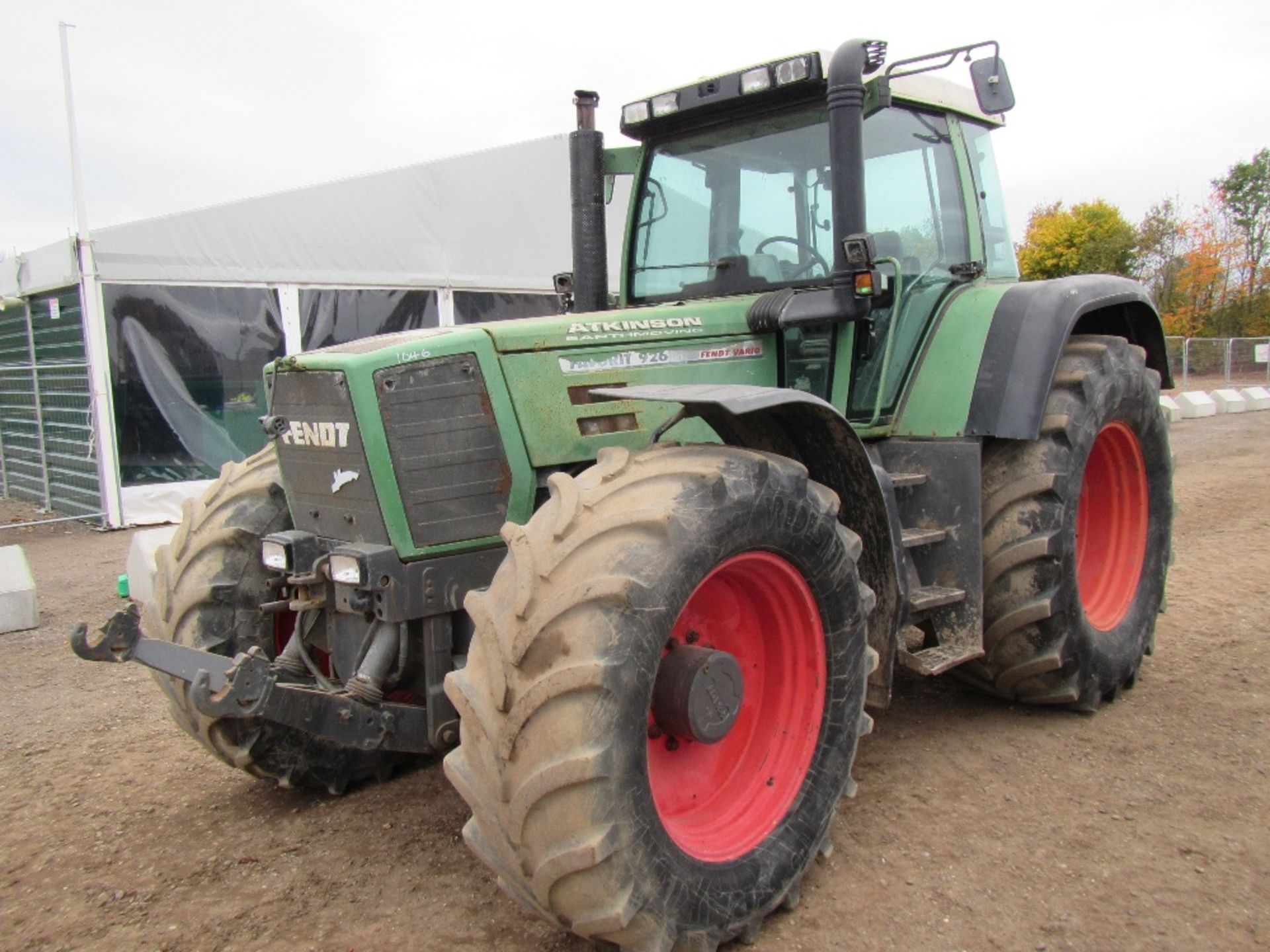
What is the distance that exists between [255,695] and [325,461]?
2.65 ft

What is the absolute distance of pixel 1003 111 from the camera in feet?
12.8

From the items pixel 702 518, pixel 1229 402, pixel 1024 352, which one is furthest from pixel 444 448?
pixel 1229 402

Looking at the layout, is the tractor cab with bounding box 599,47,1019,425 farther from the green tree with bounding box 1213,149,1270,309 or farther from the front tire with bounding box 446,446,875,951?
the green tree with bounding box 1213,149,1270,309

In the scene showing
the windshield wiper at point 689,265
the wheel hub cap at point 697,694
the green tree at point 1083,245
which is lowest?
the wheel hub cap at point 697,694

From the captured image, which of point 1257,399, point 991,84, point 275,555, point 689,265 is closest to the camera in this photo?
point 275,555

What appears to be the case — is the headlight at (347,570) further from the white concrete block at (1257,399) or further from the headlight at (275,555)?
the white concrete block at (1257,399)

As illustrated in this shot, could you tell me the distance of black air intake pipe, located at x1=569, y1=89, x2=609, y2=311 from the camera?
4328mm

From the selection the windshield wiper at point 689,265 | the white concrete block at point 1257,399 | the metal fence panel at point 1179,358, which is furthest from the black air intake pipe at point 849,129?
the metal fence panel at point 1179,358

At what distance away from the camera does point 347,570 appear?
3.13 m

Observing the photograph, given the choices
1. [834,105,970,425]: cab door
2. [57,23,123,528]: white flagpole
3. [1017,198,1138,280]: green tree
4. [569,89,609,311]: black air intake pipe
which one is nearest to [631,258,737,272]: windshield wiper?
[569,89,609,311]: black air intake pipe

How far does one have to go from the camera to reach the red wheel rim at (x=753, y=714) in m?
2.99

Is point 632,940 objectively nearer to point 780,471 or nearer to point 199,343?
point 780,471

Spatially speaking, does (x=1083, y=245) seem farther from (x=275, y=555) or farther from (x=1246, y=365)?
(x=275, y=555)

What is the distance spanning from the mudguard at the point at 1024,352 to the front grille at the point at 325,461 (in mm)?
2325
